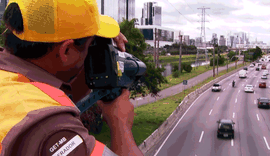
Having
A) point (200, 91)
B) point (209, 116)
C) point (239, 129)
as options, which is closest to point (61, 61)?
point (239, 129)

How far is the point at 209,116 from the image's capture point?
2686 cm

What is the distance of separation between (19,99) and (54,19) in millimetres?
461

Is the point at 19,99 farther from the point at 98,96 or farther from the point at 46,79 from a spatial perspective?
the point at 98,96

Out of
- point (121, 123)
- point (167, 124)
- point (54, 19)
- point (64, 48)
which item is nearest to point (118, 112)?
point (121, 123)

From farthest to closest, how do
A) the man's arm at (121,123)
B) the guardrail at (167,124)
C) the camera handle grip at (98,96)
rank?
the guardrail at (167,124)
the camera handle grip at (98,96)
the man's arm at (121,123)

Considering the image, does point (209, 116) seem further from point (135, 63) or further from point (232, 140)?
point (135, 63)

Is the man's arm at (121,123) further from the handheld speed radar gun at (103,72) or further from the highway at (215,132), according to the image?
the highway at (215,132)

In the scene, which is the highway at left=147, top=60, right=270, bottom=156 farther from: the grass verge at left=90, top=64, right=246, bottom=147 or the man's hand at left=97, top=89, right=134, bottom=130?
the man's hand at left=97, top=89, right=134, bottom=130

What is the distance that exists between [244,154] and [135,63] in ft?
56.1

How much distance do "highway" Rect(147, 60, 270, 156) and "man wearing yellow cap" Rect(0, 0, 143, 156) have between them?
1641cm

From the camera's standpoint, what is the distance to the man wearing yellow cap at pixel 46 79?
729 millimetres

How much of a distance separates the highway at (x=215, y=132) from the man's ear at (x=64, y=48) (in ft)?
54.1

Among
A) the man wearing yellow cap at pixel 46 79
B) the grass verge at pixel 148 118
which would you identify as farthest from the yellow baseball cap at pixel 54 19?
the grass verge at pixel 148 118

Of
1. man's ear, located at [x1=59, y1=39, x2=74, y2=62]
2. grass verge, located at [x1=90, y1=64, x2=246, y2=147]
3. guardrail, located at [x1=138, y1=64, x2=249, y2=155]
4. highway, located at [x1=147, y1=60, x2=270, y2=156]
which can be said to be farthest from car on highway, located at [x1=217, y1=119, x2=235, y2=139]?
man's ear, located at [x1=59, y1=39, x2=74, y2=62]
